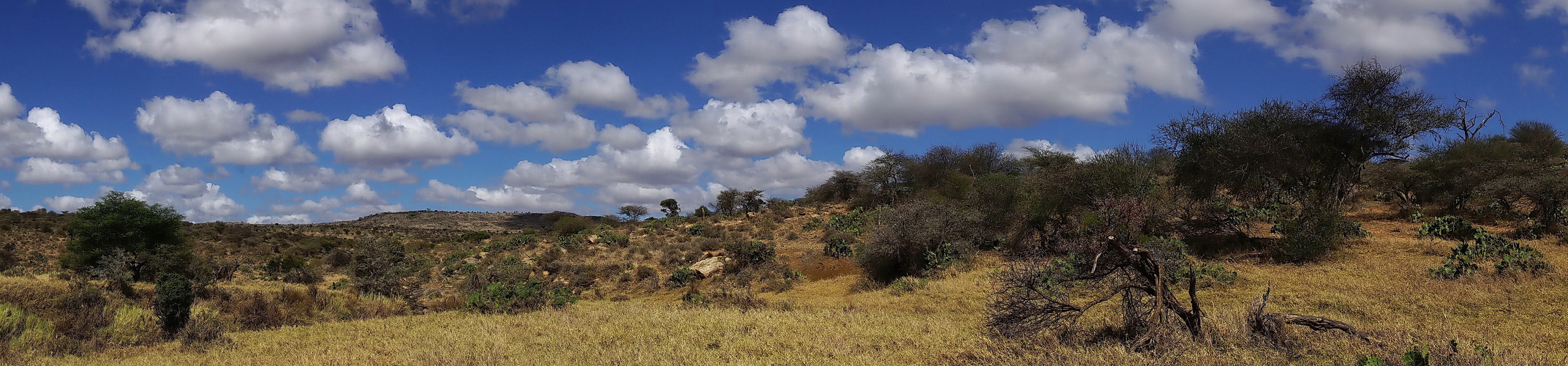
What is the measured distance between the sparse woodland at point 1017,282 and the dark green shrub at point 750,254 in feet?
0.35

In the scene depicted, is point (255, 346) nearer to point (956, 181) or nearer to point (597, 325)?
point (597, 325)

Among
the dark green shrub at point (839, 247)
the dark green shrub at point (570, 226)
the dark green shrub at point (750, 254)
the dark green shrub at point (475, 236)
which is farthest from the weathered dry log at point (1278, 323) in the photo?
the dark green shrub at point (475, 236)

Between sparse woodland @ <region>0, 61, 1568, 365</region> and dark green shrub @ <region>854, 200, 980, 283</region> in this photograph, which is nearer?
sparse woodland @ <region>0, 61, 1568, 365</region>

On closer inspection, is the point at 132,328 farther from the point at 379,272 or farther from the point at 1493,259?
the point at 1493,259

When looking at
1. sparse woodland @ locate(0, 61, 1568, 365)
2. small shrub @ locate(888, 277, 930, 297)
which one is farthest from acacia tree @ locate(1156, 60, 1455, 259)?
small shrub @ locate(888, 277, 930, 297)

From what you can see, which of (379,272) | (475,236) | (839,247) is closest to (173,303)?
(379,272)

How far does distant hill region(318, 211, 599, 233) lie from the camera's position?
82.8 meters

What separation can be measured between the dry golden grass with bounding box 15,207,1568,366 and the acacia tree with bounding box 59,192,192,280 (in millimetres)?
11324

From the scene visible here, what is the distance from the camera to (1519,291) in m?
9.99

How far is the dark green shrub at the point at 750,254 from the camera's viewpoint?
23.8 m

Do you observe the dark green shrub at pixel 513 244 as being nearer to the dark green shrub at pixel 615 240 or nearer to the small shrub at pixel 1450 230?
the dark green shrub at pixel 615 240

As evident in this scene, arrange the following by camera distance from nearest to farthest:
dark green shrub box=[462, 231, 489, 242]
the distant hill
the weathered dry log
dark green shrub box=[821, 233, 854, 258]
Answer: the weathered dry log, dark green shrub box=[821, 233, 854, 258], dark green shrub box=[462, 231, 489, 242], the distant hill

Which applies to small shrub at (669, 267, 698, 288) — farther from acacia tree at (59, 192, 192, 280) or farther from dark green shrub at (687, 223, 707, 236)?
acacia tree at (59, 192, 192, 280)

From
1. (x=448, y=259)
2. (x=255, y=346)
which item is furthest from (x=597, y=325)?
(x=448, y=259)
